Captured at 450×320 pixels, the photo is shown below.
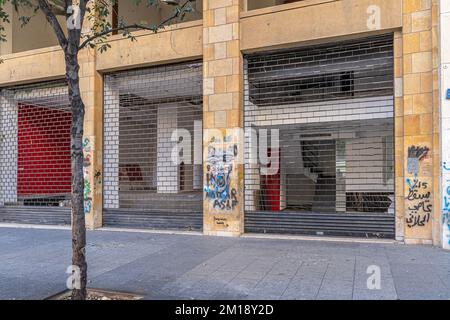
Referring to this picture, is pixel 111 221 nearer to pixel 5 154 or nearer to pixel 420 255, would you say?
pixel 5 154

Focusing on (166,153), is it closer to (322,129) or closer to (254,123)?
(254,123)

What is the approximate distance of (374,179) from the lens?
32.2 ft

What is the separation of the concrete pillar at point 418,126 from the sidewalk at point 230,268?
637 mm

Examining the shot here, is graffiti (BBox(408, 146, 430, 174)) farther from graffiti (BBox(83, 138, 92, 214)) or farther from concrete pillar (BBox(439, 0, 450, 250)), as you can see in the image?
graffiti (BBox(83, 138, 92, 214))

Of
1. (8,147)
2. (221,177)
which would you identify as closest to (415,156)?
(221,177)

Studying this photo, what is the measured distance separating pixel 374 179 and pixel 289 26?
420cm

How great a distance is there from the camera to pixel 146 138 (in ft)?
37.7

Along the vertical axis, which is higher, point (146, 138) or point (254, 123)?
point (254, 123)

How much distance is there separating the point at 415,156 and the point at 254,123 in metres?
3.69

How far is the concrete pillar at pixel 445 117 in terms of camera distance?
24.7 feet

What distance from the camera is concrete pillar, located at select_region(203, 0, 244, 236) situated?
30.8 ft

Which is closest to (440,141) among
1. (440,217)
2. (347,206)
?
(440,217)

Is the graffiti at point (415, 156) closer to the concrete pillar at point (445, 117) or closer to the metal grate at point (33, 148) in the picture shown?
the concrete pillar at point (445, 117)

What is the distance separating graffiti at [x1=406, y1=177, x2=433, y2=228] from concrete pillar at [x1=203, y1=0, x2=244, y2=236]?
3.61 meters
